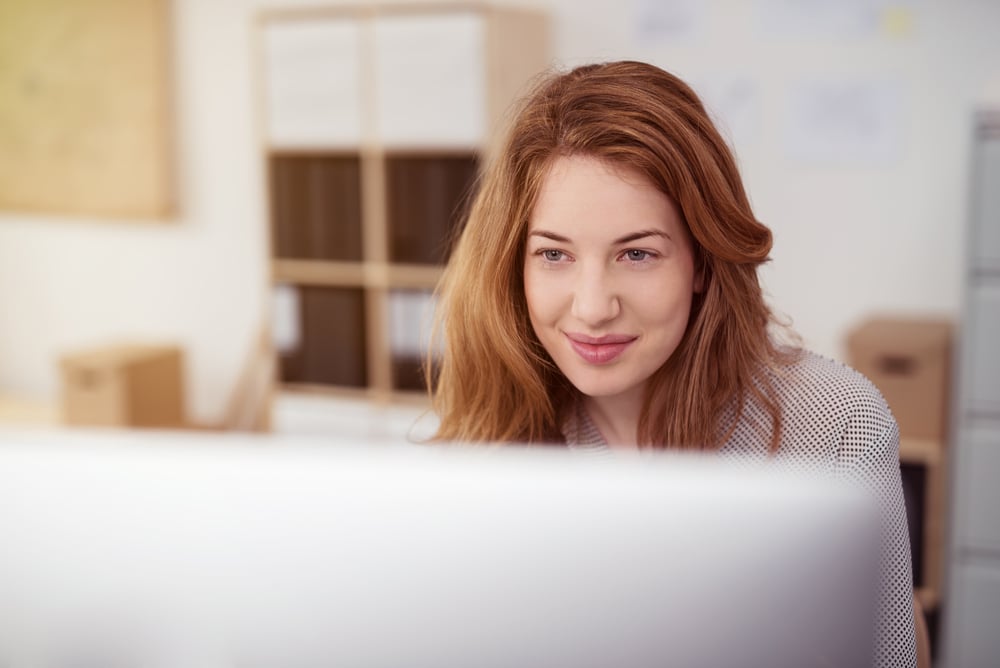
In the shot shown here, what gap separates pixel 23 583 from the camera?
23.1 inches

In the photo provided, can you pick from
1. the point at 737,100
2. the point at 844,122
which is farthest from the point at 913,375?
the point at 737,100

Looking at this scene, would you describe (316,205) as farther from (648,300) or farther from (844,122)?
(648,300)

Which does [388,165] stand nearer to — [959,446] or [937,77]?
[937,77]

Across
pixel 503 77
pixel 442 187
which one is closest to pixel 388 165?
pixel 442 187

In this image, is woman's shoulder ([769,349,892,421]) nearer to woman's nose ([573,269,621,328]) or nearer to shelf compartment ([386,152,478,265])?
woman's nose ([573,269,621,328])

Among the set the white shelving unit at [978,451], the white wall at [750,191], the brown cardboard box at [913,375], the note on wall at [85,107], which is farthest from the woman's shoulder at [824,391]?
the note on wall at [85,107]

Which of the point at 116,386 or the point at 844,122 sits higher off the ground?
the point at 844,122

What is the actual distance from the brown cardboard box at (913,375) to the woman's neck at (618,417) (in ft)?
5.81

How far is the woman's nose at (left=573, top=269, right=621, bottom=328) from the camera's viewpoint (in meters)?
1.07

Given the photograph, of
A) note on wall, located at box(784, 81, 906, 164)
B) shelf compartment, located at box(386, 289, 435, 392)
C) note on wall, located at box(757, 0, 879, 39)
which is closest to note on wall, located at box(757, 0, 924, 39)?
note on wall, located at box(757, 0, 879, 39)

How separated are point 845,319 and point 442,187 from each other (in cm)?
134

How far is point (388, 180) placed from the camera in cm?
354

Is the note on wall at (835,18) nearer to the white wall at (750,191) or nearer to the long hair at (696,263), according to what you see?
the white wall at (750,191)

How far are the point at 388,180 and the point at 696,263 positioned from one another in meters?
2.46
